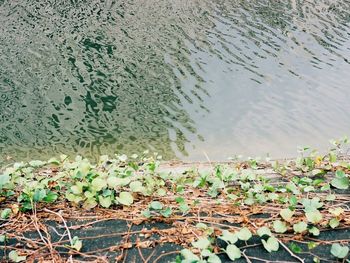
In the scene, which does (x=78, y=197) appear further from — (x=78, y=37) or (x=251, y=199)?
(x=78, y=37)

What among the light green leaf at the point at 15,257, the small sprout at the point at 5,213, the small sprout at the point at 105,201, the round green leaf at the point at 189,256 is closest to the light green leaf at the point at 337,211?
the round green leaf at the point at 189,256

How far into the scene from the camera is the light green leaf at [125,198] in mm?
2904

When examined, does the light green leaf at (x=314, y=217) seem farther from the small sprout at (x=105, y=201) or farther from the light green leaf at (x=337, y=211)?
the small sprout at (x=105, y=201)

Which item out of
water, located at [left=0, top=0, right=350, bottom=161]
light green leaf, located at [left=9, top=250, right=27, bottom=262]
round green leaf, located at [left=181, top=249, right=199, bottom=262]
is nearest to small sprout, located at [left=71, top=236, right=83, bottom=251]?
light green leaf, located at [left=9, top=250, right=27, bottom=262]

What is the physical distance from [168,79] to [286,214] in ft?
22.0

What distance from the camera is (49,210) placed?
9.58ft

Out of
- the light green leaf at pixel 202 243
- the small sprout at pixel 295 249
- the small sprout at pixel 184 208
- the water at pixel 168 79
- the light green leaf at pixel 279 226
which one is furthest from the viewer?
the water at pixel 168 79

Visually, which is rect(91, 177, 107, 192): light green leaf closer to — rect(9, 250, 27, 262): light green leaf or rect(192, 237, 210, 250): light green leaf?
rect(9, 250, 27, 262): light green leaf

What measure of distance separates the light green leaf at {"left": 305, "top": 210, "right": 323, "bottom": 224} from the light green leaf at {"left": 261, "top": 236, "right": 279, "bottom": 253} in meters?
0.27

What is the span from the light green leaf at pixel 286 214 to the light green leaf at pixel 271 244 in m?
0.22

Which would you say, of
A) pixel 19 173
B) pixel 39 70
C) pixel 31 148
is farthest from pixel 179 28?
pixel 19 173

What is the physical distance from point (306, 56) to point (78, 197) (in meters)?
8.99

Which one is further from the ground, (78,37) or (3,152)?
(78,37)

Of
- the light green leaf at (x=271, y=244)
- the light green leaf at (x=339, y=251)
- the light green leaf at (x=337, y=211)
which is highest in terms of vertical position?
the light green leaf at (x=337, y=211)
